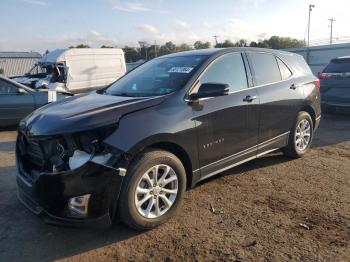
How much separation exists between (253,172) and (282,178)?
1.43 ft

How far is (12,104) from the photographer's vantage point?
912cm

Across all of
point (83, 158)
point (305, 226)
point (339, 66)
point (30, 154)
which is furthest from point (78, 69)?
point (305, 226)

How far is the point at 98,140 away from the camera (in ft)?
11.1

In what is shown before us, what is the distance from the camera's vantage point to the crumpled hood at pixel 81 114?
3.41 metres

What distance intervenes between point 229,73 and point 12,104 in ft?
21.0

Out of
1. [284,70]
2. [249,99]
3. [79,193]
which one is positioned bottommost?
[79,193]

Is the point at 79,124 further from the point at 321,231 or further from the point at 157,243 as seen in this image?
the point at 321,231

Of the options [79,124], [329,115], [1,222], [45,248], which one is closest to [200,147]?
[79,124]

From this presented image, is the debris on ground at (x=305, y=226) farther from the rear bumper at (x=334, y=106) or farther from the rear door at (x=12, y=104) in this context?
the rear door at (x=12, y=104)

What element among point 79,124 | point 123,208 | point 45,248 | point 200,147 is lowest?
point 45,248

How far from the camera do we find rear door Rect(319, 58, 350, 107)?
29.9ft

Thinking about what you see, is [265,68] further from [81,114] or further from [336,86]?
[336,86]

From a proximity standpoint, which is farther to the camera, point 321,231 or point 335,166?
point 335,166

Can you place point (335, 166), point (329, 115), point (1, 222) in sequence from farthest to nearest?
point (329, 115), point (335, 166), point (1, 222)
